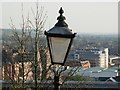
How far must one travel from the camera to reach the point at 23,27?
4.71 meters

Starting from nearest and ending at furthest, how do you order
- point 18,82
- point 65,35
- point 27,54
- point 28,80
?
1. point 65,35
2. point 18,82
3. point 27,54
4. point 28,80

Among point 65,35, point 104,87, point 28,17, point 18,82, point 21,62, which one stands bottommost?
point 104,87

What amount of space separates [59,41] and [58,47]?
0.04m

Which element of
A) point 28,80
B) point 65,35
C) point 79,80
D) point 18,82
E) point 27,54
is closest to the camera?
point 65,35

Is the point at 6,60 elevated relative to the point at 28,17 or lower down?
lower down

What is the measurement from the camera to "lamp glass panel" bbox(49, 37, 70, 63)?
1.87 m

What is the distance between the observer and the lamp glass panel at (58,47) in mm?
1871

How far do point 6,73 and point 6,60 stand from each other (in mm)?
220

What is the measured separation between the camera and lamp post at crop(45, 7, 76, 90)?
6.07 feet

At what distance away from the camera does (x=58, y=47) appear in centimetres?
189

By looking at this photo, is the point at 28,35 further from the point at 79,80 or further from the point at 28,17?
the point at 79,80

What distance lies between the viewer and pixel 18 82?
4.22 metres

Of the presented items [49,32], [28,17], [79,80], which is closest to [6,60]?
[28,17]

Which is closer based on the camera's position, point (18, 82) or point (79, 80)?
point (18, 82)
